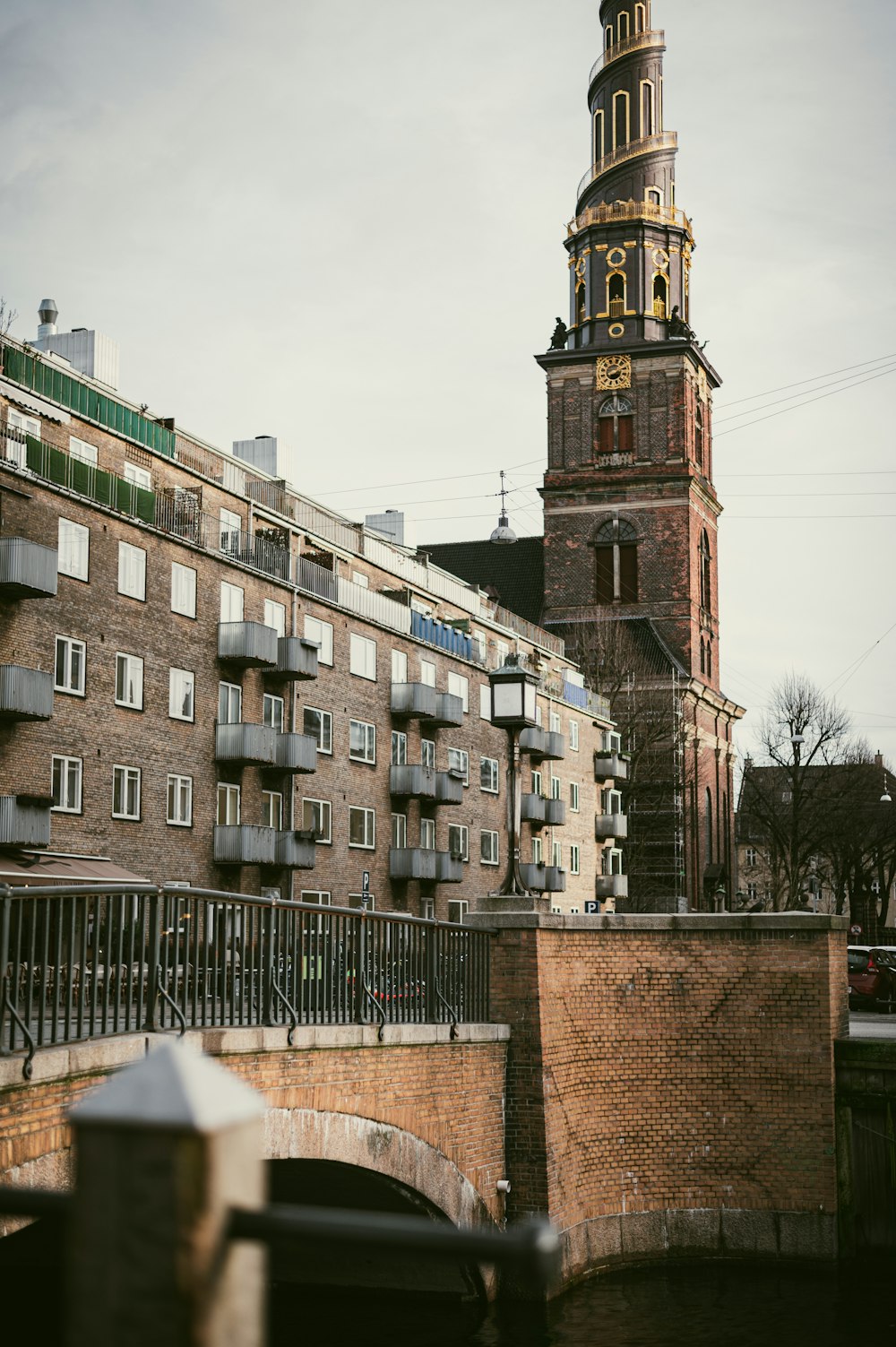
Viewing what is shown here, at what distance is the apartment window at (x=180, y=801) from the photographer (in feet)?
131

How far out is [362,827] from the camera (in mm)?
50562

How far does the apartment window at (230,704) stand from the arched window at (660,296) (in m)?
Result: 51.8

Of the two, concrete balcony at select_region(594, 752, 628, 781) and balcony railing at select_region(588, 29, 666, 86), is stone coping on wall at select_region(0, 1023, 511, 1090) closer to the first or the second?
concrete balcony at select_region(594, 752, 628, 781)

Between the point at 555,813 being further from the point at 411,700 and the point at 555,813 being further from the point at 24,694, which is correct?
the point at 24,694

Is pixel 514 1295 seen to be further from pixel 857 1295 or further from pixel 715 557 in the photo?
pixel 715 557

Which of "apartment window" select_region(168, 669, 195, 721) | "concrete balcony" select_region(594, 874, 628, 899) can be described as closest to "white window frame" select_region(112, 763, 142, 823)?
"apartment window" select_region(168, 669, 195, 721)

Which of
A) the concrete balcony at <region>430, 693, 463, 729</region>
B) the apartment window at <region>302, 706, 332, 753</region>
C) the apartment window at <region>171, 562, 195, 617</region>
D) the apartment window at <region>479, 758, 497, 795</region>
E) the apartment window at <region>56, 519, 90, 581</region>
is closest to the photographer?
the apartment window at <region>56, 519, 90, 581</region>

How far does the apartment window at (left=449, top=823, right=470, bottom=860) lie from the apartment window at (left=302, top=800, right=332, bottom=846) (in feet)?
30.0

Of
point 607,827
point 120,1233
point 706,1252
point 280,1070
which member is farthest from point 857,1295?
point 607,827

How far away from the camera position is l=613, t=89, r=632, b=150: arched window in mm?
86750

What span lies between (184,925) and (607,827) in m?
64.6

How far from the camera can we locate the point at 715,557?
93.8 metres

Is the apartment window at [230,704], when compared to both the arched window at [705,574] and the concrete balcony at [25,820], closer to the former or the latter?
the concrete balcony at [25,820]

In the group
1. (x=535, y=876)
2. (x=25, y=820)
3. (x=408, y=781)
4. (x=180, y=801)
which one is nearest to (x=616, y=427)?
(x=535, y=876)
